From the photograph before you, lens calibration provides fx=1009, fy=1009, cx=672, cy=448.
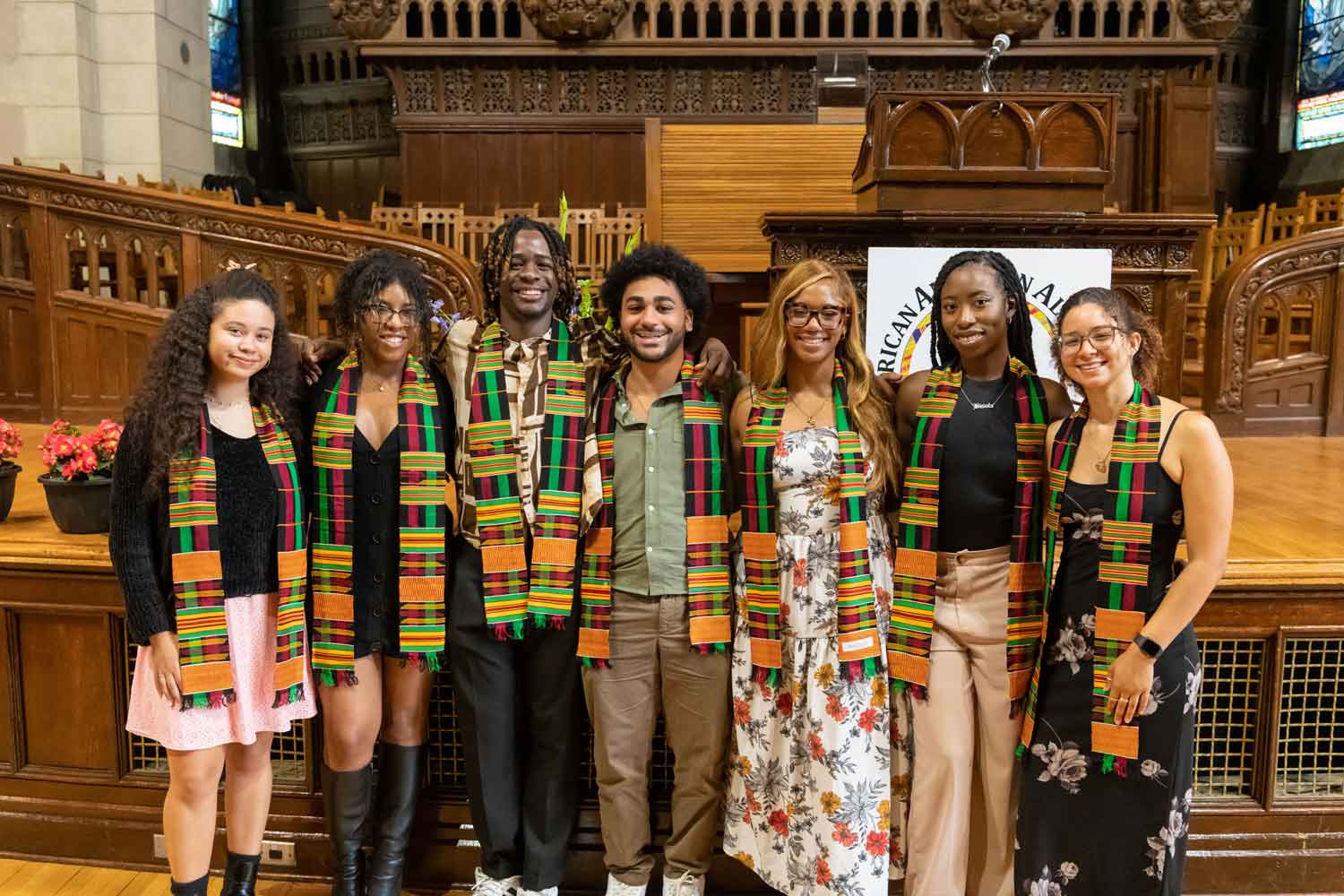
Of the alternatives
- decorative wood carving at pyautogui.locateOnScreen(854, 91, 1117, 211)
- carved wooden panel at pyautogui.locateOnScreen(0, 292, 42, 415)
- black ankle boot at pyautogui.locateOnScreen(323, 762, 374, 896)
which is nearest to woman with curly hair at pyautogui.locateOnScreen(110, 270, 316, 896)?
black ankle boot at pyautogui.locateOnScreen(323, 762, 374, 896)

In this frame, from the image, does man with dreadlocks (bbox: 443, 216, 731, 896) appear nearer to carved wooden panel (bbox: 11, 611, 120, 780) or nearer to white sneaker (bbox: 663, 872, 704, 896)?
white sneaker (bbox: 663, 872, 704, 896)

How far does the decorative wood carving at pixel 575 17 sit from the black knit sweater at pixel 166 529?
7.97 metres

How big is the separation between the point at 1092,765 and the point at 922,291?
1885mm

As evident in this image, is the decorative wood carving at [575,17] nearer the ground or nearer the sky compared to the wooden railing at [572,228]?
nearer the sky

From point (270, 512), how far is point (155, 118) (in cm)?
864

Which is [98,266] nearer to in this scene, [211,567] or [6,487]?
[6,487]

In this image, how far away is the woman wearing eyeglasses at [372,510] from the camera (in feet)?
7.38

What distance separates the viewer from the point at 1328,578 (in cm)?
268

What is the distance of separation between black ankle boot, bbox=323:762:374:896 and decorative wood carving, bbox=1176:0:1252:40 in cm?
1002

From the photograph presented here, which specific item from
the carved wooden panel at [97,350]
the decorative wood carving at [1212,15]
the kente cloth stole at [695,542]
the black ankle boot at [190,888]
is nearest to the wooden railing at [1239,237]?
the decorative wood carving at [1212,15]

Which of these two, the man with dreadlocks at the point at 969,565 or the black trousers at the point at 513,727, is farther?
the black trousers at the point at 513,727

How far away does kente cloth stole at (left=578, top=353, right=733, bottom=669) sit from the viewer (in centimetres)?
225

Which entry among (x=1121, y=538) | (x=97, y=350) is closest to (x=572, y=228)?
(x=97, y=350)

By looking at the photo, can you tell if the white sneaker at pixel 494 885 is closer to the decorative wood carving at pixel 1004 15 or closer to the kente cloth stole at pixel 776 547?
the kente cloth stole at pixel 776 547
